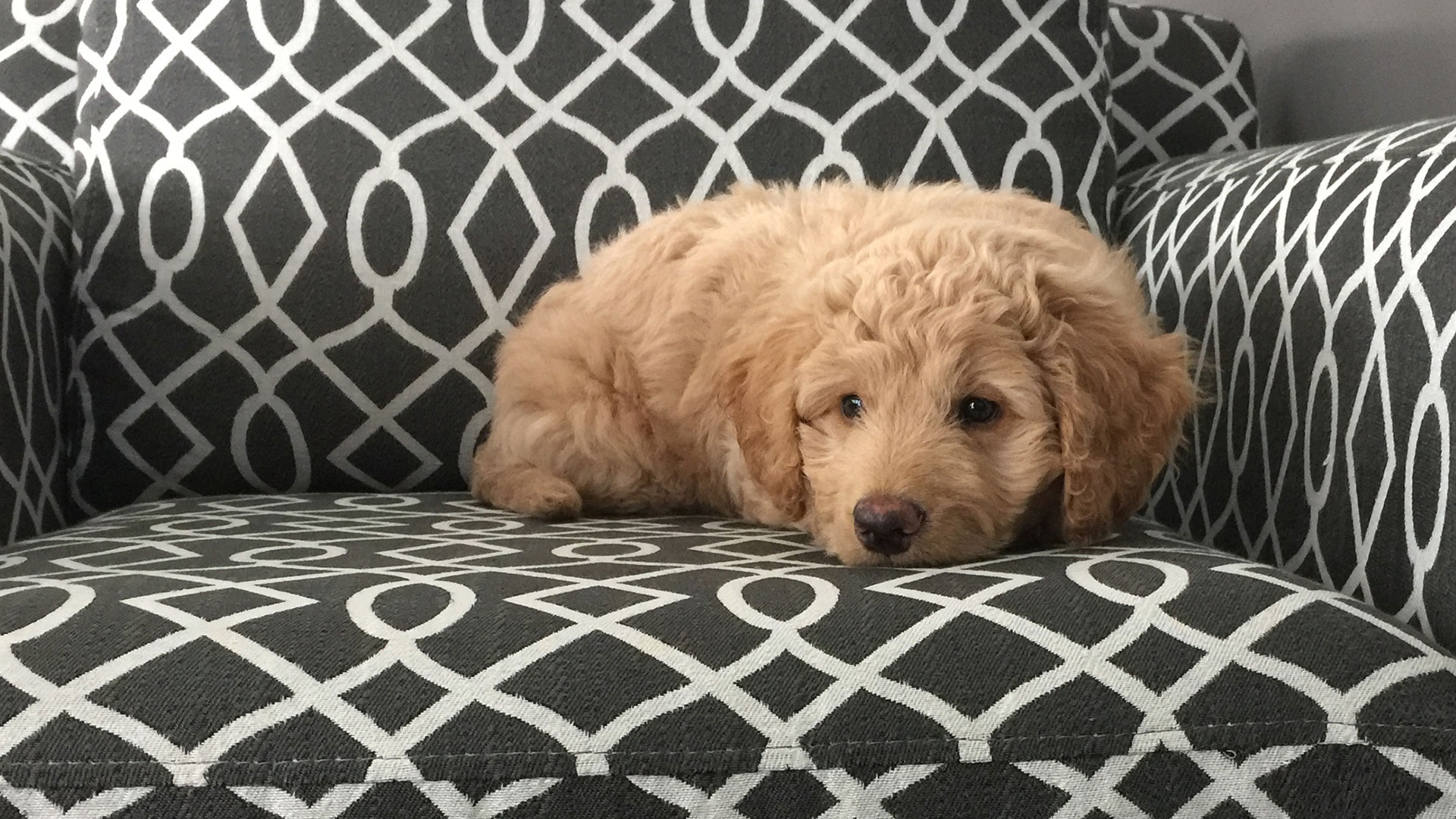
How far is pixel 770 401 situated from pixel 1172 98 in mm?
1627

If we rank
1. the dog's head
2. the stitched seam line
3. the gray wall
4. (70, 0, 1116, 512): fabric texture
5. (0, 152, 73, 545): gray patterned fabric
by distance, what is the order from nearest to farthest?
1. the stitched seam line
2. the dog's head
3. (0, 152, 73, 545): gray patterned fabric
4. (70, 0, 1116, 512): fabric texture
5. the gray wall

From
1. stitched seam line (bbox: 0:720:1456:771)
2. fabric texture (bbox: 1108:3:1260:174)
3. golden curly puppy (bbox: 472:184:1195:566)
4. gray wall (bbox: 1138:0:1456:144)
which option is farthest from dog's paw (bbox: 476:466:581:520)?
gray wall (bbox: 1138:0:1456:144)

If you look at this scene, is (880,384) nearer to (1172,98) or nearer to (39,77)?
(1172,98)

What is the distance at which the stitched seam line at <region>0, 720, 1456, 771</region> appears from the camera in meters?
1.07

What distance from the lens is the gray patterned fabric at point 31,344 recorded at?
1.90 meters

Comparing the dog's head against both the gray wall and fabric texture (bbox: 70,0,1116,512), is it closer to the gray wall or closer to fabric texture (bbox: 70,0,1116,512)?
fabric texture (bbox: 70,0,1116,512)

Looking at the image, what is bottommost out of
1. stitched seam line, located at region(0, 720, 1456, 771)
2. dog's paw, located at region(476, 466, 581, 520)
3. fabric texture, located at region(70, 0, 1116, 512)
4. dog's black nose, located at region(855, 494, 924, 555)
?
stitched seam line, located at region(0, 720, 1456, 771)

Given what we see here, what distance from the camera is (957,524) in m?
1.56

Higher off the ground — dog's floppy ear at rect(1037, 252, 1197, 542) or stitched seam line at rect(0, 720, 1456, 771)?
dog's floppy ear at rect(1037, 252, 1197, 542)

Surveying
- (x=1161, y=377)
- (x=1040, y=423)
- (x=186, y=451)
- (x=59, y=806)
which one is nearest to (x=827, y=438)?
(x=1040, y=423)

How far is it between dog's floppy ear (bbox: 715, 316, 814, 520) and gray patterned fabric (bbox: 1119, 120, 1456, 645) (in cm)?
68

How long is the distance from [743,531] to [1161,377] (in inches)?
24.6

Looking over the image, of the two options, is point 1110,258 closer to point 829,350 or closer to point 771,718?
point 829,350

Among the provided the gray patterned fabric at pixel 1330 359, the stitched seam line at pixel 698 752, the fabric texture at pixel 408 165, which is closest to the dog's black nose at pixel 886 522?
the stitched seam line at pixel 698 752
